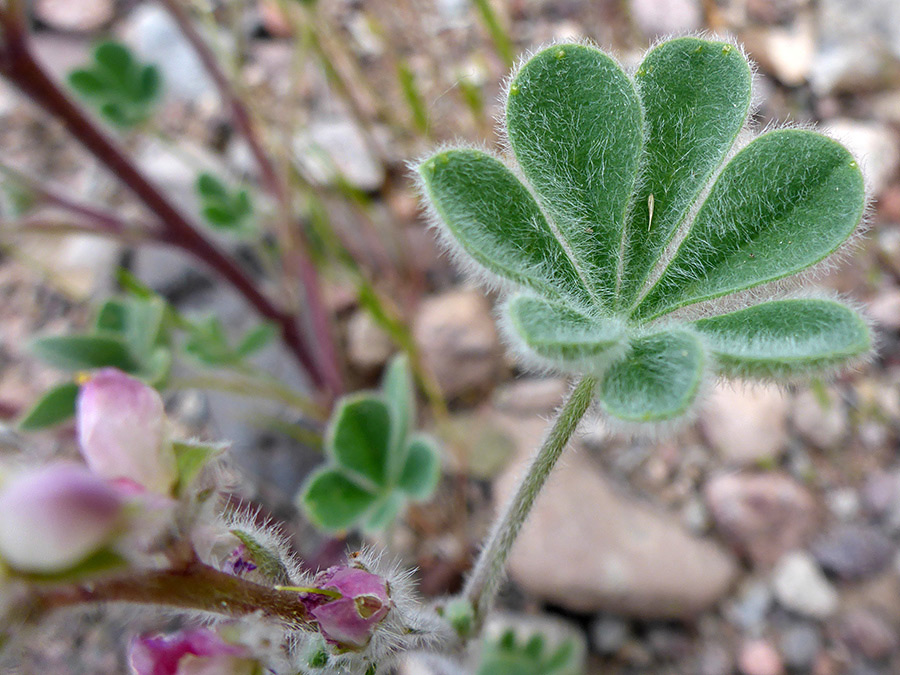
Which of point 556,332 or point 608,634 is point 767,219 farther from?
point 608,634

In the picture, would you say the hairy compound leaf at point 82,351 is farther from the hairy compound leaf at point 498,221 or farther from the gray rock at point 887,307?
the gray rock at point 887,307

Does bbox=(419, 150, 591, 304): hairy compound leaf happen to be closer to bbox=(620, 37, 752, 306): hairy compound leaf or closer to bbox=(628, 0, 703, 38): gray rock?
bbox=(620, 37, 752, 306): hairy compound leaf

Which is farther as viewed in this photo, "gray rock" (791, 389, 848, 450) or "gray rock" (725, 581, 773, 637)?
"gray rock" (791, 389, 848, 450)

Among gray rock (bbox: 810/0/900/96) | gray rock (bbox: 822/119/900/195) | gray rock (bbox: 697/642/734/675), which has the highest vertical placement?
gray rock (bbox: 810/0/900/96)

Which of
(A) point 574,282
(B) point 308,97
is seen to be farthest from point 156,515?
(B) point 308,97

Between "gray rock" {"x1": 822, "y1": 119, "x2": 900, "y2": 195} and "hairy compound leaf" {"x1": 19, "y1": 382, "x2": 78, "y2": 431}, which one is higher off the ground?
"hairy compound leaf" {"x1": 19, "y1": 382, "x2": 78, "y2": 431}

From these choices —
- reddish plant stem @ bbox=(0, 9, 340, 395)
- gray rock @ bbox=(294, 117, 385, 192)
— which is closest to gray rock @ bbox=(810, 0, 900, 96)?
gray rock @ bbox=(294, 117, 385, 192)
